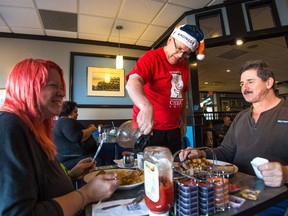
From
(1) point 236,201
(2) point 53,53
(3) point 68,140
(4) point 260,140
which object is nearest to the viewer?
(1) point 236,201

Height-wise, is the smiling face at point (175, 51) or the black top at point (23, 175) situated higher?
the smiling face at point (175, 51)

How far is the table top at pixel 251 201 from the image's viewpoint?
23.1 inches

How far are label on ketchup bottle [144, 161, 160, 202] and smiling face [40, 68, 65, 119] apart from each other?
0.47 meters

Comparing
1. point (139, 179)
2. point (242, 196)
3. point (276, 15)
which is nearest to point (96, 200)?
point (139, 179)

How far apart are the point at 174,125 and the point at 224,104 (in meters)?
11.8

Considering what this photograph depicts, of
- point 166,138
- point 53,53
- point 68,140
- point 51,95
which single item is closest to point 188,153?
point 166,138

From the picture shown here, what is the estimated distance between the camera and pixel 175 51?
1158 millimetres

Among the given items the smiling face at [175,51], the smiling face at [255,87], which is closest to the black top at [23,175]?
the smiling face at [175,51]

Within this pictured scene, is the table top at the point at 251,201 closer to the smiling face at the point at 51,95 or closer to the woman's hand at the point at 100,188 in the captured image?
the woman's hand at the point at 100,188

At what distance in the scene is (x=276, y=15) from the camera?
281 centimetres

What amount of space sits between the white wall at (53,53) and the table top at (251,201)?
3309 millimetres

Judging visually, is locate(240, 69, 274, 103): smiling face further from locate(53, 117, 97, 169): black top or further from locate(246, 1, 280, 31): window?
locate(246, 1, 280, 31): window

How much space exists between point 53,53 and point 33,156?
3.74m

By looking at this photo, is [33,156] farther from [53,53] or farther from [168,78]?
[53,53]
